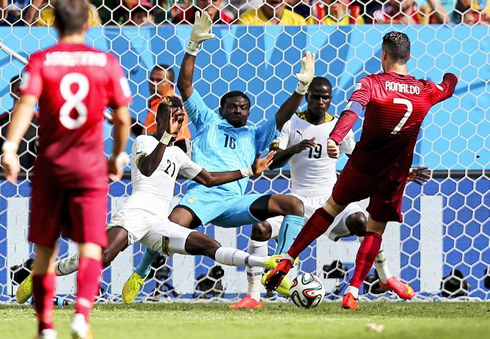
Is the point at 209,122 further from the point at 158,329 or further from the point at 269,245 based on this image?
the point at 158,329

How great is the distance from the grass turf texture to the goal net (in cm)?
59

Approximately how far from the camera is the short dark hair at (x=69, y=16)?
432 cm

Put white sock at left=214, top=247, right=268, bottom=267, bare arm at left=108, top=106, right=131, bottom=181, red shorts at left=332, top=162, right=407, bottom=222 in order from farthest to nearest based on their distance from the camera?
white sock at left=214, top=247, right=268, bottom=267 < red shorts at left=332, top=162, right=407, bottom=222 < bare arm at left=108, top=106, right=131, bottom=181

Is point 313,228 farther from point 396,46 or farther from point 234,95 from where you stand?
point 234,95

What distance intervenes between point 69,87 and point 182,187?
4454 mm

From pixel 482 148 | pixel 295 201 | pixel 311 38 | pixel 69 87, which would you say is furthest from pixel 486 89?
pixel 69 87

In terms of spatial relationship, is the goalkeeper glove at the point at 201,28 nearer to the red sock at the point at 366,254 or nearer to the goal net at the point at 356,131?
the goal net at the point at 356,131

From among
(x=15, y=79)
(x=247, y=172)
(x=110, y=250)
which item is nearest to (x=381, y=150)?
(x=247, y=172)

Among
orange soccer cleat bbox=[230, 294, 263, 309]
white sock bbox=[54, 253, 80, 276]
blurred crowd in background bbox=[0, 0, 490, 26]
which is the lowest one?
orange soccer cleat bbox=[230, 294, 263, 309]

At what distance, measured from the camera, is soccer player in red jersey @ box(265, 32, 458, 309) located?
6.71m

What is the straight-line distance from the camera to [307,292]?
6.96m

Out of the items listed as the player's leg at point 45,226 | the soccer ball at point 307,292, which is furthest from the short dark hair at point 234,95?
the player's leg at point 45,226

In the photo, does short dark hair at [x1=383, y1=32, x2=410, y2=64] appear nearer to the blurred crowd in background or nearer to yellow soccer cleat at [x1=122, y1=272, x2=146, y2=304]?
the blurred crowd in background

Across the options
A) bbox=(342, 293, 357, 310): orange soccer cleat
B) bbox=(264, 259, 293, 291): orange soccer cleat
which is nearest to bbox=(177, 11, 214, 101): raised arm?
bbox=(264, 259, 293, 291): orange soccer cleat
